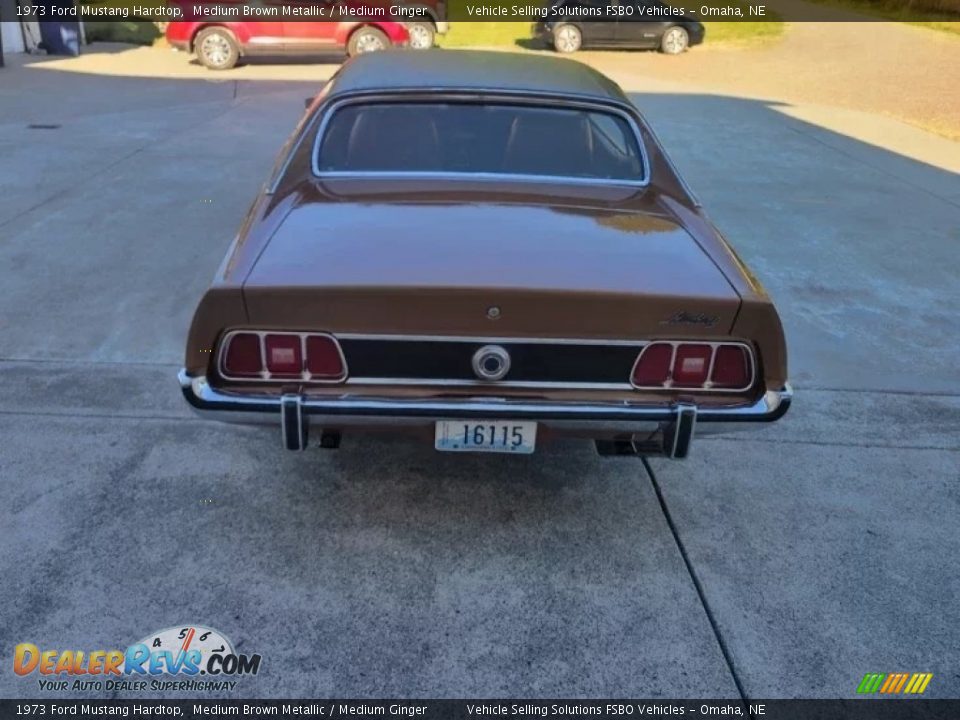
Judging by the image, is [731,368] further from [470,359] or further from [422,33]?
[422,33]

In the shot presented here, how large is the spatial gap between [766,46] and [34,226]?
66.4 ft

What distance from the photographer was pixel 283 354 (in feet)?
8.58

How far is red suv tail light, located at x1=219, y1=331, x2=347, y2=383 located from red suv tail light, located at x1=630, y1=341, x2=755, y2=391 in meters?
0.99

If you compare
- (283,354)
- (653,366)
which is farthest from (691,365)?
(283,354)

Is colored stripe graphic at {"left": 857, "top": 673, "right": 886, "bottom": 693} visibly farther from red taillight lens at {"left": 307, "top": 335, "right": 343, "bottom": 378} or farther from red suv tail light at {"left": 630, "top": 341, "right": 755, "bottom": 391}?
red taillight lens at {"left": 307, "top": 335, "right": 343, "bottom": 378}

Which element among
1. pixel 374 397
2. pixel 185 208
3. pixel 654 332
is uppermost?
pixel 654 332

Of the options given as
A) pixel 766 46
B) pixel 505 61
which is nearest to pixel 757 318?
pixel 505 61

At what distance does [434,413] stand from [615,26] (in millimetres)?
18744

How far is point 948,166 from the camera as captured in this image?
374 inches

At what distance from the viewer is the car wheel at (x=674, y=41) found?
19.7m

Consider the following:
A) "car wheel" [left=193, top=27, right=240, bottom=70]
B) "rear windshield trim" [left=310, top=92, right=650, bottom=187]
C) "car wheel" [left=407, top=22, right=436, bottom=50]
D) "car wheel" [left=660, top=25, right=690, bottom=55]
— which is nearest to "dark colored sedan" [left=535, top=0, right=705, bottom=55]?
"car wheel" [left=660, top=25, right=690, bottom=55]

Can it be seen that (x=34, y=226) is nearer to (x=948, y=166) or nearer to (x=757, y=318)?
(x=757, y=318)

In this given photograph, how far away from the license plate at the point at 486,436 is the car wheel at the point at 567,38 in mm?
18051

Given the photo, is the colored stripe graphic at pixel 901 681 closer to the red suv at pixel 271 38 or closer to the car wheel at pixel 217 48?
the red suv at pixel 271 38
